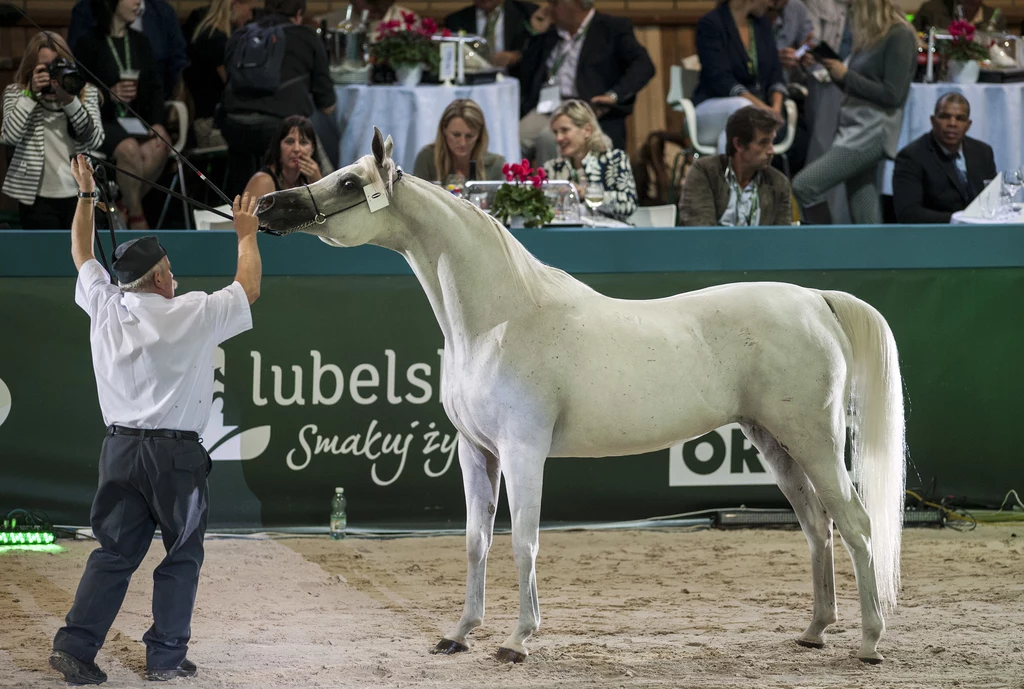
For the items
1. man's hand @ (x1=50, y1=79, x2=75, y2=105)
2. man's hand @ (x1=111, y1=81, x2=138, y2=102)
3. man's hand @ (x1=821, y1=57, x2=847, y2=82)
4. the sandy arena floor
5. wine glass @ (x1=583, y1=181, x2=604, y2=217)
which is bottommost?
the sandy arena floor

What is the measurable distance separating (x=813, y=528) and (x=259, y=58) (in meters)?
5.78

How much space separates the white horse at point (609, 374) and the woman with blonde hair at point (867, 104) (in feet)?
16.4

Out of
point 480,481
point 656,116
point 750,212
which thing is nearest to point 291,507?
point 480,481

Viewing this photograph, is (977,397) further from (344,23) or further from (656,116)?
(656,116)

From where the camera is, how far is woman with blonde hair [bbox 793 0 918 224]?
9781 mm

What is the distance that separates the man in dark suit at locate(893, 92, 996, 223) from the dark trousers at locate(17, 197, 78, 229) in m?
5.87

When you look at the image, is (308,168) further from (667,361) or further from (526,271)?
(667,361)

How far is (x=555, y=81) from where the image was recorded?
1071cm

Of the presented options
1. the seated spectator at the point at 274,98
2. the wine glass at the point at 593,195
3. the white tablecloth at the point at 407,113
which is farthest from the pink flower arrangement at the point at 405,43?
the wine glass at the point at 593,195

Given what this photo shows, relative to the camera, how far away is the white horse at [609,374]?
4.83 metres

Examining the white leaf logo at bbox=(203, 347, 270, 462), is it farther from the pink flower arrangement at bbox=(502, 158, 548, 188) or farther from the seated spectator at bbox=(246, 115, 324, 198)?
the pink flower arrangement at bbox=(502, 158, 548, 188)

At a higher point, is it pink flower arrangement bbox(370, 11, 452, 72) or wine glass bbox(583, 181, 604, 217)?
pink flower arrangement bbox(370, 11, 452, 72)

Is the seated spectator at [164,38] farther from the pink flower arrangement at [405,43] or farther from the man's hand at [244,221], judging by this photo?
the man's hand at [244,221]

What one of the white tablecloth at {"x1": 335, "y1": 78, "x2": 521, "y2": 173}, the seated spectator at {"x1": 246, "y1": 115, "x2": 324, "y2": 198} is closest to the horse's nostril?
the seated spectator at {"x1": 246, "y1": 115, "x2": 324, "y2": 198}
